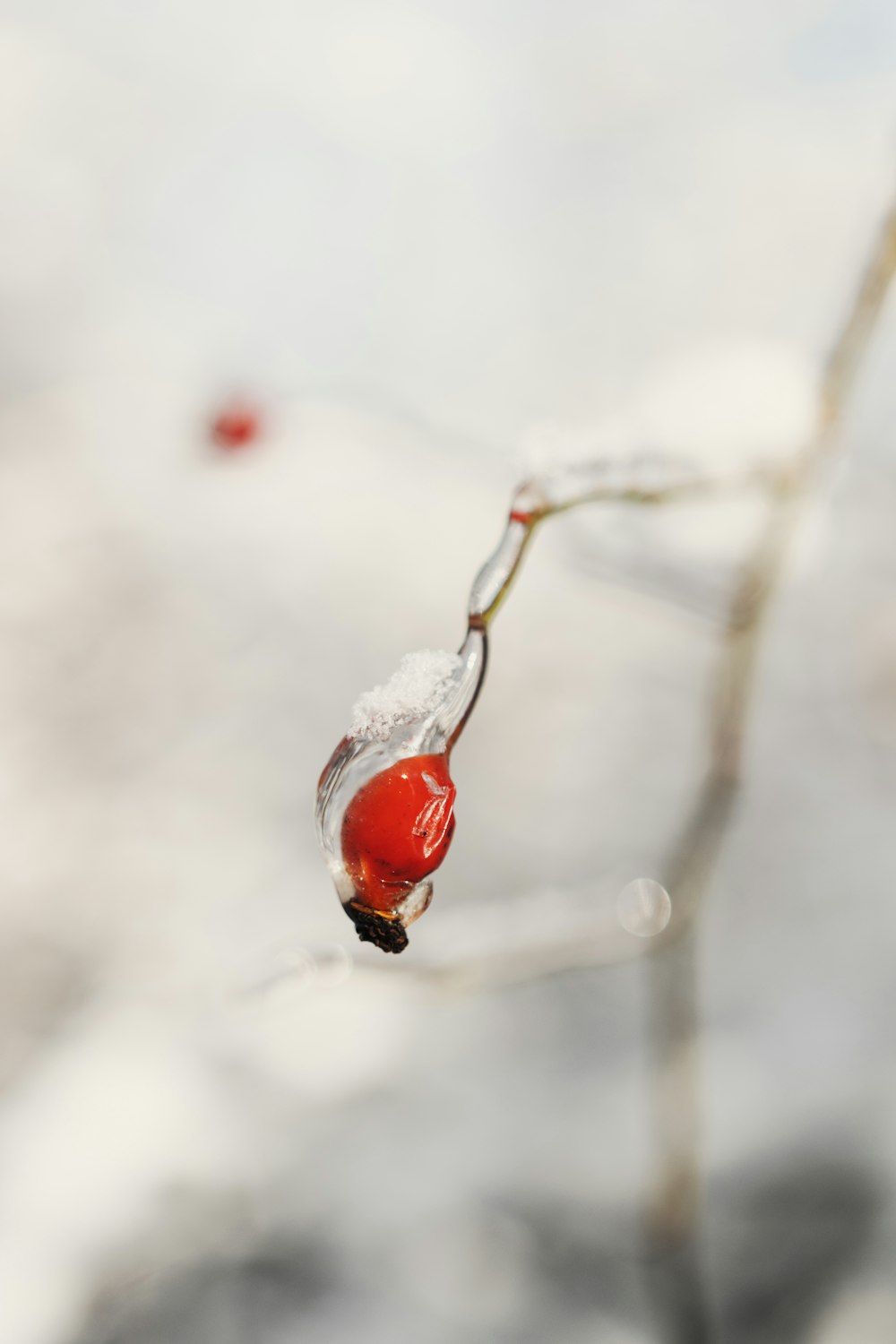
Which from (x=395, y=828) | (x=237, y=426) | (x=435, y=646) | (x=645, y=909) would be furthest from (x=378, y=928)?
(x=237, y=426)

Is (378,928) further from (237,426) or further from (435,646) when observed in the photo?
(237,426)

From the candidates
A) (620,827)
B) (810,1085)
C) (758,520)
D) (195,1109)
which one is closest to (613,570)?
(758,520)

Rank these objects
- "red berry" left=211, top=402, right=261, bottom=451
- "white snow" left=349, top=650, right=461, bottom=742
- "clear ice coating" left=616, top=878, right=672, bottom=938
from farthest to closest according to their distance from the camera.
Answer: "red berry" left=211, top=402, right=261, bottom=451
"clear ice coating" left=616, top=878, right=672, bottom=938
"white snow" left=349, top=650, right=461, bottom=742

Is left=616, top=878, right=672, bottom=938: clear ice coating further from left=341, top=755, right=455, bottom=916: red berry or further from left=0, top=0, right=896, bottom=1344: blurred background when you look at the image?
left=341, top=755, right=455, bottom=916: red berry

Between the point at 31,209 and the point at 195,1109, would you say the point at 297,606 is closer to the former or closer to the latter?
the point at 195,1109

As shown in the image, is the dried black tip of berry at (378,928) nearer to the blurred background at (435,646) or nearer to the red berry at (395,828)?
the red berry at (395,828)

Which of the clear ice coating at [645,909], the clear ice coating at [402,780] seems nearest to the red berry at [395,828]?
the clear ice coating at [402,780]

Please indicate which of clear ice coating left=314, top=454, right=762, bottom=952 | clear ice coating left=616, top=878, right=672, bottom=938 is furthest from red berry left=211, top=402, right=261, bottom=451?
clear ice coating left=314, top=454, right=762, bottom=952
